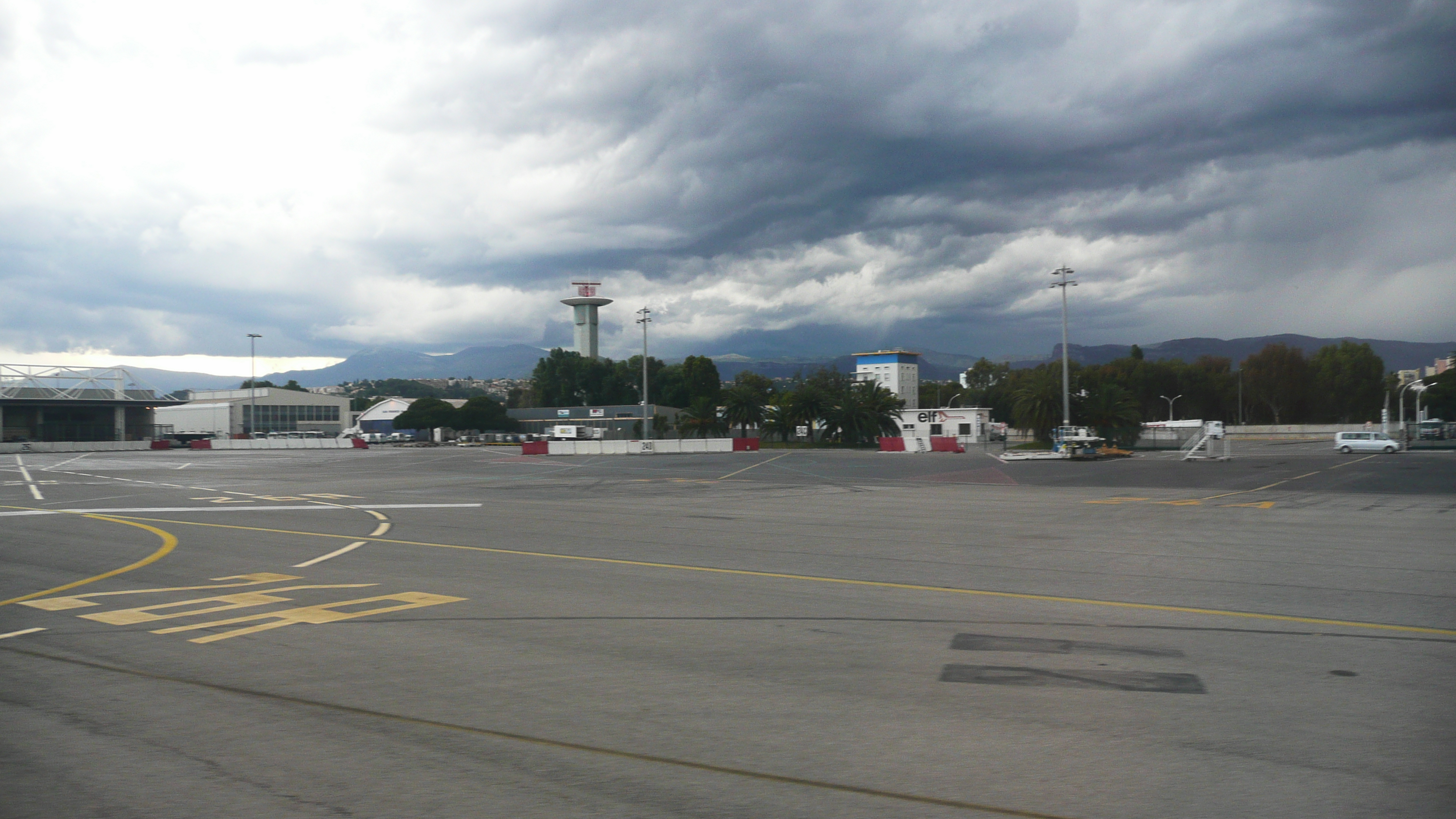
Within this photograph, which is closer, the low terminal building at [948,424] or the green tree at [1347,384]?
the low terminal building at [948,424]

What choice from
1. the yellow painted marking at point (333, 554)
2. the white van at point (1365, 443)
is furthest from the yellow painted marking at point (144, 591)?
the white van at point (1365, 443)

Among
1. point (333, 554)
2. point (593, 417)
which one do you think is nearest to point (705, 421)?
point (593, 417)

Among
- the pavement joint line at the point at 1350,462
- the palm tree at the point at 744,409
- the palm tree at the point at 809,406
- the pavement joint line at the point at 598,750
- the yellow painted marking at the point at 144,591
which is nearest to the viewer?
the pavement joint line at the point at 598,750

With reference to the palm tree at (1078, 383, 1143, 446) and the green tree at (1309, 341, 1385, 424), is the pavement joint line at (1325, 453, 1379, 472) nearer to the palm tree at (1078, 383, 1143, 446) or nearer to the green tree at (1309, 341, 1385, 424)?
the palm tree at (1078, 383, 1143, 446)

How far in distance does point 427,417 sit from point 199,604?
127 meters

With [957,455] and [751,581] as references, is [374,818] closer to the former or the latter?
[751,581]

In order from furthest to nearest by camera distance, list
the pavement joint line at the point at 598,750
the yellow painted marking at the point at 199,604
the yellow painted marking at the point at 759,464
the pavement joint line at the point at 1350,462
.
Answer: the pavement joint line at the point at 1350,462
the yellow painted marking at the point at 759,464
the yellow painted marking at the point at 199,604
the pavement joint line at the point at 598,750

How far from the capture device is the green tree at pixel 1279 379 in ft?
426

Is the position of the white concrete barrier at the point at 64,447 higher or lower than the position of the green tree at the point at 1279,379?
lower

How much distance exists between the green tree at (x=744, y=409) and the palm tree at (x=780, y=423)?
1673mm

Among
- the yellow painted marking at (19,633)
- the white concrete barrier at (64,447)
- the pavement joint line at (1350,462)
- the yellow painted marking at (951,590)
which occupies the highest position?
the white concrete barrier at (64,447)

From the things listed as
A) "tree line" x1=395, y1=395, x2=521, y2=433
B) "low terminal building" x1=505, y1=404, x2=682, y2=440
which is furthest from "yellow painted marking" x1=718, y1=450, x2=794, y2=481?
"tree line" x1=395, y1=395, x2=521, y2=433

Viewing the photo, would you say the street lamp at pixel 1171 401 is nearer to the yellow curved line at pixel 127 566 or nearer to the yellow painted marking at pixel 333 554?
the yellow painted marking at pixel 333 554

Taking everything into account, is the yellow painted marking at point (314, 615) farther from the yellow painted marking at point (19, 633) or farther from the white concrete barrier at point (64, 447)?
the white concrete barrier at point (64, 447)
